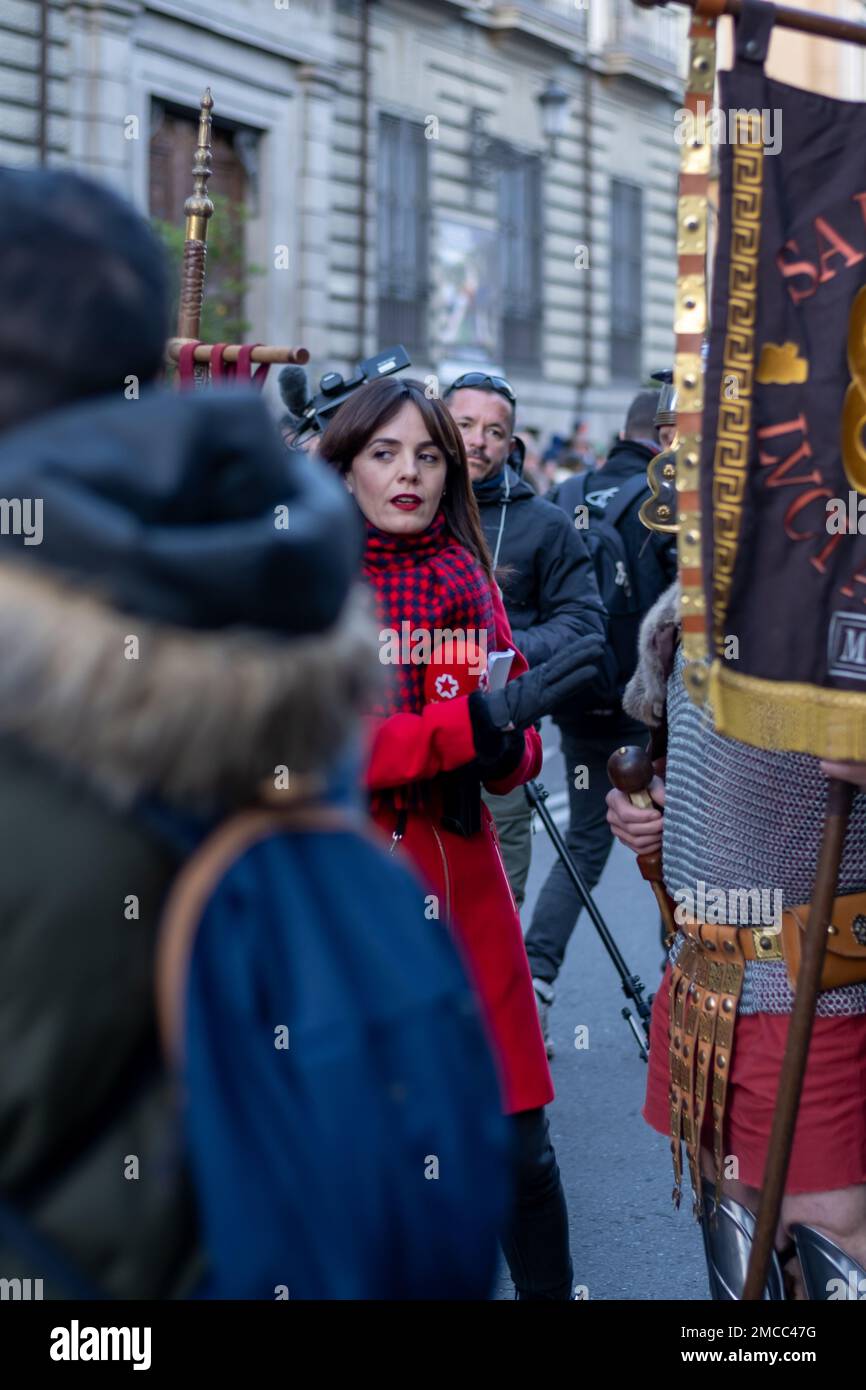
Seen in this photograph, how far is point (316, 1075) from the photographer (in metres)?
1.33

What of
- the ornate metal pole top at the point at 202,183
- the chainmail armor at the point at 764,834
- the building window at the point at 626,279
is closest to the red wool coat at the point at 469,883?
the chainmail armor at the point at 764,834

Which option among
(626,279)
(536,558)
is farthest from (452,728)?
(626,279)

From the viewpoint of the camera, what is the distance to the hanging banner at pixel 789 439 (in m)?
2.31

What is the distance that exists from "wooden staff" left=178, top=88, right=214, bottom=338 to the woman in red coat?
614mm

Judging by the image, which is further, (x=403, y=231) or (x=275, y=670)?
(x=403, y=231)

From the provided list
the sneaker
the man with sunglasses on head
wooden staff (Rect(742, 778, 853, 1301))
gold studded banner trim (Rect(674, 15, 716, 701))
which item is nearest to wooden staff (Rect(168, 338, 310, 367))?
gold studded banner trim (Rect(674, 15, 716, 701))

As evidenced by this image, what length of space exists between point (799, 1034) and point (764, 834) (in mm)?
373

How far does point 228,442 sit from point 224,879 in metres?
0.33

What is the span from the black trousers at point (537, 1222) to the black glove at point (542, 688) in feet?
2.45

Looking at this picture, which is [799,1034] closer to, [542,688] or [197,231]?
[542,688]

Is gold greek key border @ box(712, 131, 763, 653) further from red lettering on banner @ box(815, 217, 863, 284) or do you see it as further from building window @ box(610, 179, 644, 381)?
building window @ box(610, 179, 644, 381)
